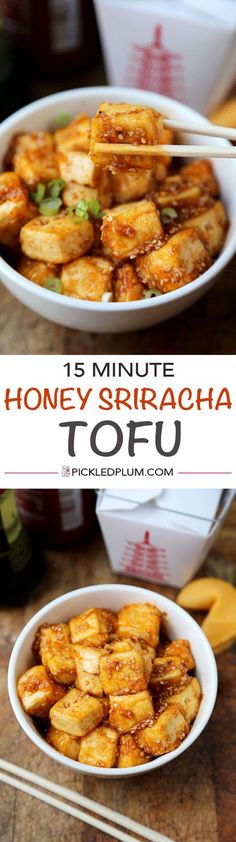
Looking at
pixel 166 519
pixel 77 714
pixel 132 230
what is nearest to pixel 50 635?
pixel 77 714

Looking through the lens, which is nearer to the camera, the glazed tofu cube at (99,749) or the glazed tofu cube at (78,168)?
the glazed tofu cube at (99,749)

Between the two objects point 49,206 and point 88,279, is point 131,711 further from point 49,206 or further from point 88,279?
point 49,206

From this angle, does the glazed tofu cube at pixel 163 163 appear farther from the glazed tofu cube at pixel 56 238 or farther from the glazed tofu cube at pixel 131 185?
the glazed tofu cube at pixel 56 238

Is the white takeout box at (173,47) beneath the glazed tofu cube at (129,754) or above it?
above

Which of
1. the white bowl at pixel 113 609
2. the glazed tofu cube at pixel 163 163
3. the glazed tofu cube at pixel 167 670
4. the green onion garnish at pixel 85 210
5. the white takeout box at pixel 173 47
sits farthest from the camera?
the white takeout box at pixel 173 47

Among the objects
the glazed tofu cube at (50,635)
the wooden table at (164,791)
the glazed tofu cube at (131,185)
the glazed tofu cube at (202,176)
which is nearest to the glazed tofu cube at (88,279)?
the glazed tofu cube at (131,185)

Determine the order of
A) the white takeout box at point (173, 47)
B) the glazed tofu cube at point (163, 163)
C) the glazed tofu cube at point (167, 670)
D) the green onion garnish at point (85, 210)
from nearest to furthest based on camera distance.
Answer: the glazed tofu cube at point (167, 670)
the green onion garnish at point (85, 210)
the glazed tofu cube at point (163, 163)
the white takeout box at point (173, 47)

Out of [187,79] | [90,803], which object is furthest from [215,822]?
[187,79]

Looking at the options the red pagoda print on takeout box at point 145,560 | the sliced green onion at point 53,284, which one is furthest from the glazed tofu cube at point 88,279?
the red pagoda print on takeout box at point 145,560

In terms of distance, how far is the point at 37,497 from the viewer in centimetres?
175

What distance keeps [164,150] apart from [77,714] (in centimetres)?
79

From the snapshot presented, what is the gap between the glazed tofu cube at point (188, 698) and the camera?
4.84 ft

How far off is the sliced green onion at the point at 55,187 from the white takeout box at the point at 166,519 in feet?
1.58

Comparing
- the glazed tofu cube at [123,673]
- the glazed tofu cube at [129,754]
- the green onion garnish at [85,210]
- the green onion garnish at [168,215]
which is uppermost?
the green onion garnish at [85,210]
